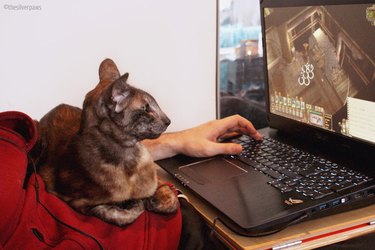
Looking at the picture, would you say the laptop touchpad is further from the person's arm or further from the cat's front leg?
the cat's front leg

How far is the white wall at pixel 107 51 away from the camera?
109cm

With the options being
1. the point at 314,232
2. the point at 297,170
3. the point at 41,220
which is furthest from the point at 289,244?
the point at 41,220

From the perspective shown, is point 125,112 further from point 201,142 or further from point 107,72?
point 201,142

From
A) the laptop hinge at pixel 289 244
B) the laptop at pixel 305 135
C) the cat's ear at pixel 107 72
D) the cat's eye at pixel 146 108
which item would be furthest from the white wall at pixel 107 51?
the laptop hinge at pixel 289 244

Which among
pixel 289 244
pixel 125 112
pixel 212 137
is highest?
pixel 125 112

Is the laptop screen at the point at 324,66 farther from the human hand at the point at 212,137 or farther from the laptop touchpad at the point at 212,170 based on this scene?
the laptop touchpad at the point at 212,170

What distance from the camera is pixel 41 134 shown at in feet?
2.80

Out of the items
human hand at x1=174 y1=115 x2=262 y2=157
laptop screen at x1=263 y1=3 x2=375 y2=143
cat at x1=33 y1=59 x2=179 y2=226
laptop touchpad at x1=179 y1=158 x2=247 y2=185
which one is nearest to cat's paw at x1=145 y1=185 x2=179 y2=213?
cat at x1=33 y1=59 x2=179 y2=226

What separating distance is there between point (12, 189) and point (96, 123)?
179 mm

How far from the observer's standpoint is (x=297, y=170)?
0.87 m

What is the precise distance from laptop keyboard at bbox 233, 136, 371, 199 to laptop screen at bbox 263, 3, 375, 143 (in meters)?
0.10

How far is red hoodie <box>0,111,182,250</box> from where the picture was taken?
623mm

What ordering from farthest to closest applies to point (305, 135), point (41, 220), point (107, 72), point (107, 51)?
point (107, 51)
point (305, 135)
point (107, 72)
point (41, 220)

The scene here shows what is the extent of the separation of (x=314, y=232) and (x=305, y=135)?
386 mm
